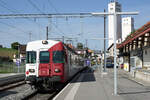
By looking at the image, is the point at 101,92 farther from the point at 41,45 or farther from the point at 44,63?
the point at 41,45

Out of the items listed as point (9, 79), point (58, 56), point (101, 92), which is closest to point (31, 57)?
point (58, 56)

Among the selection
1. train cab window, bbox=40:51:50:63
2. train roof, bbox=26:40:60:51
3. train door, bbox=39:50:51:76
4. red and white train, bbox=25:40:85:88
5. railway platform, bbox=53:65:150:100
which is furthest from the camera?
train roof, bbox=26:40:60:51

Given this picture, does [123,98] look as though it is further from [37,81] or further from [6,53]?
[6,53]

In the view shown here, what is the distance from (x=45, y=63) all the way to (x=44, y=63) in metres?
0.06

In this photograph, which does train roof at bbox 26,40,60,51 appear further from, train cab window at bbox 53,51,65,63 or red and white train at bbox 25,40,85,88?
train cab window at bbox 53,51,65,63

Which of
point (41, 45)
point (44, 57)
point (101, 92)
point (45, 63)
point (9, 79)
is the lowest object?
point (101, 92)

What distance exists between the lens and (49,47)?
42.3ft

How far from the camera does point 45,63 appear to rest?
12.7m

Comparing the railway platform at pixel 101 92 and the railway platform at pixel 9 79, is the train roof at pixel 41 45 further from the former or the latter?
the railway platform at pixel 9 79

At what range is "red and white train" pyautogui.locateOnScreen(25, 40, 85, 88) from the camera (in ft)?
40.7

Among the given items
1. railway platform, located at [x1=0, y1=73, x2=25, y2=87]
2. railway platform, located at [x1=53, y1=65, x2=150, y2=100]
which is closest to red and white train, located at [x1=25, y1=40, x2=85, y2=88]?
railway platform, located at [x1=53, y1=65, x2=150, y2=100]

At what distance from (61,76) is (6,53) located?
182 feet

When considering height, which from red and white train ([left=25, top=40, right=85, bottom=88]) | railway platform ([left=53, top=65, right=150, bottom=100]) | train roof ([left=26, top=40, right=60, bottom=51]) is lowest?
railway platform ([left=53, top=65, right=150, bottom=100])

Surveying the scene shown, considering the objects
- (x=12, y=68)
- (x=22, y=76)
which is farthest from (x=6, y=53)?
(x=22, y=76)
